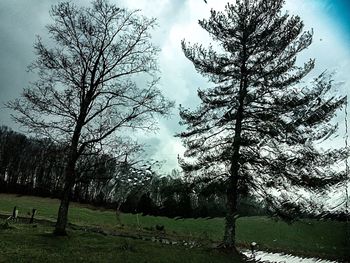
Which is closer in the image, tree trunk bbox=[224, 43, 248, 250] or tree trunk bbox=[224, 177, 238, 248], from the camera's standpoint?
tree trunk bbox=[224, 43, 248, 250]

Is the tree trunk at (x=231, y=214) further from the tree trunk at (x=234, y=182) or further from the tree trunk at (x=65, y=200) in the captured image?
the tree trunk at (x=65, y=200)

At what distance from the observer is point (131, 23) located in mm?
21719

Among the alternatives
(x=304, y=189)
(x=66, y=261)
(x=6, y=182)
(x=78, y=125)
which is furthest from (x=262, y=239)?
(x=6, y=182)

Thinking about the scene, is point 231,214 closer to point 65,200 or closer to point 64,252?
point 65,200

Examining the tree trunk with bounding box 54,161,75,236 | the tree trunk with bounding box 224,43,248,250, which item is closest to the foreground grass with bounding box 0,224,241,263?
the tree trunk with bounding box 54,161,75,236

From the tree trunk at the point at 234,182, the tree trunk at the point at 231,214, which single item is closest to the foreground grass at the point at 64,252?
the tree trunk at the point at 231,214

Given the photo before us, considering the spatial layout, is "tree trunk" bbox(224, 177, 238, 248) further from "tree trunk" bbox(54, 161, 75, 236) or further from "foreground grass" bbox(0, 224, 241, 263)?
"tree trunk" bbox(54, 161, 75, 236)

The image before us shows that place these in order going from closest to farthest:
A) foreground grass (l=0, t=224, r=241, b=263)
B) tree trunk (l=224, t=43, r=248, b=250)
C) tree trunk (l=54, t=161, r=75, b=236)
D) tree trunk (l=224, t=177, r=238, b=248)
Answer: foreground grass (l=0, t=224, r=241, b=263) → tree trunk (l=54, t=161, r=75, b=236) → tree trunk (l=224, t=43, r=248, b=250) → tree trunk (l=224, t=177, r=238, b=248)

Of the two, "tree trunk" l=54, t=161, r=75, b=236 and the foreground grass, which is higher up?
"tree trunk" l=54, t=161, r=75, b=236

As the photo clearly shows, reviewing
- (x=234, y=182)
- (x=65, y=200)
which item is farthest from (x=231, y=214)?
(x=65, y=200)

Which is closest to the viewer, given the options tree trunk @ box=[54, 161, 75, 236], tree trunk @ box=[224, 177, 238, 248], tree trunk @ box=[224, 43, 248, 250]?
tree trunk @ box=[54, 161, 75, 236]

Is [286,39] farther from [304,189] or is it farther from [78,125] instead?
[78,125]

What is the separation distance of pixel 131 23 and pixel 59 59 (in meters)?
4.42

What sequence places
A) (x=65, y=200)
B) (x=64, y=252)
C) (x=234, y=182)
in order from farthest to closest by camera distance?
(x=234, y=182)
(x=65, y=200)
(x=64, y=252)
